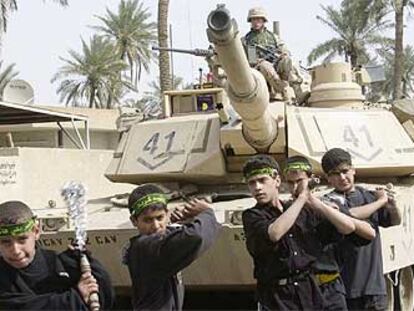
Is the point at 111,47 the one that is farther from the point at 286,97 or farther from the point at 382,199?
the point at 382,199

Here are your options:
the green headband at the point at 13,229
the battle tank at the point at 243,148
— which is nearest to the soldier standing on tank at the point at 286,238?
the green headband at the point at 13,229

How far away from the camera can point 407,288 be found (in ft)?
32.8

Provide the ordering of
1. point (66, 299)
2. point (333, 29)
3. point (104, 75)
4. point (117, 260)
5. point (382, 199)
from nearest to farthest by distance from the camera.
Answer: point (66, 299)
point (382, 199)
point (117, 260)
point (333, 29)
point (104, 75)

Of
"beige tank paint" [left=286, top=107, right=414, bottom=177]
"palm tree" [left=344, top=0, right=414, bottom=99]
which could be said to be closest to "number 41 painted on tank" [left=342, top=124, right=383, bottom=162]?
"beige tank paint" [left=286, top=107, right=414, bottom=177]

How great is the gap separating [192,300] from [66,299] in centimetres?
568

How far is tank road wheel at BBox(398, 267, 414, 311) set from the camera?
9.78 metres

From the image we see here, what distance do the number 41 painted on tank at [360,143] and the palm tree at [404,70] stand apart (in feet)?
99.7

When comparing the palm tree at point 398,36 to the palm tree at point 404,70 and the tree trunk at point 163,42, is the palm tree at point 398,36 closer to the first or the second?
the palm tree at point 404,70

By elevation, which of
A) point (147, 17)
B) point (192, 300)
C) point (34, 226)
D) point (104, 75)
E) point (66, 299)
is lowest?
point (192, 300)

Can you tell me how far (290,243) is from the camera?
4.81 metres

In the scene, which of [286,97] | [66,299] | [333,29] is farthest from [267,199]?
[333,29]

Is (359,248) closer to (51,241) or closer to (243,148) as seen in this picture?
(243,148)

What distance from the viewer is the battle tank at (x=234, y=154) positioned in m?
8.16

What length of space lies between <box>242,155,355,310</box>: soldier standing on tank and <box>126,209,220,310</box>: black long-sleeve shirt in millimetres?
563
